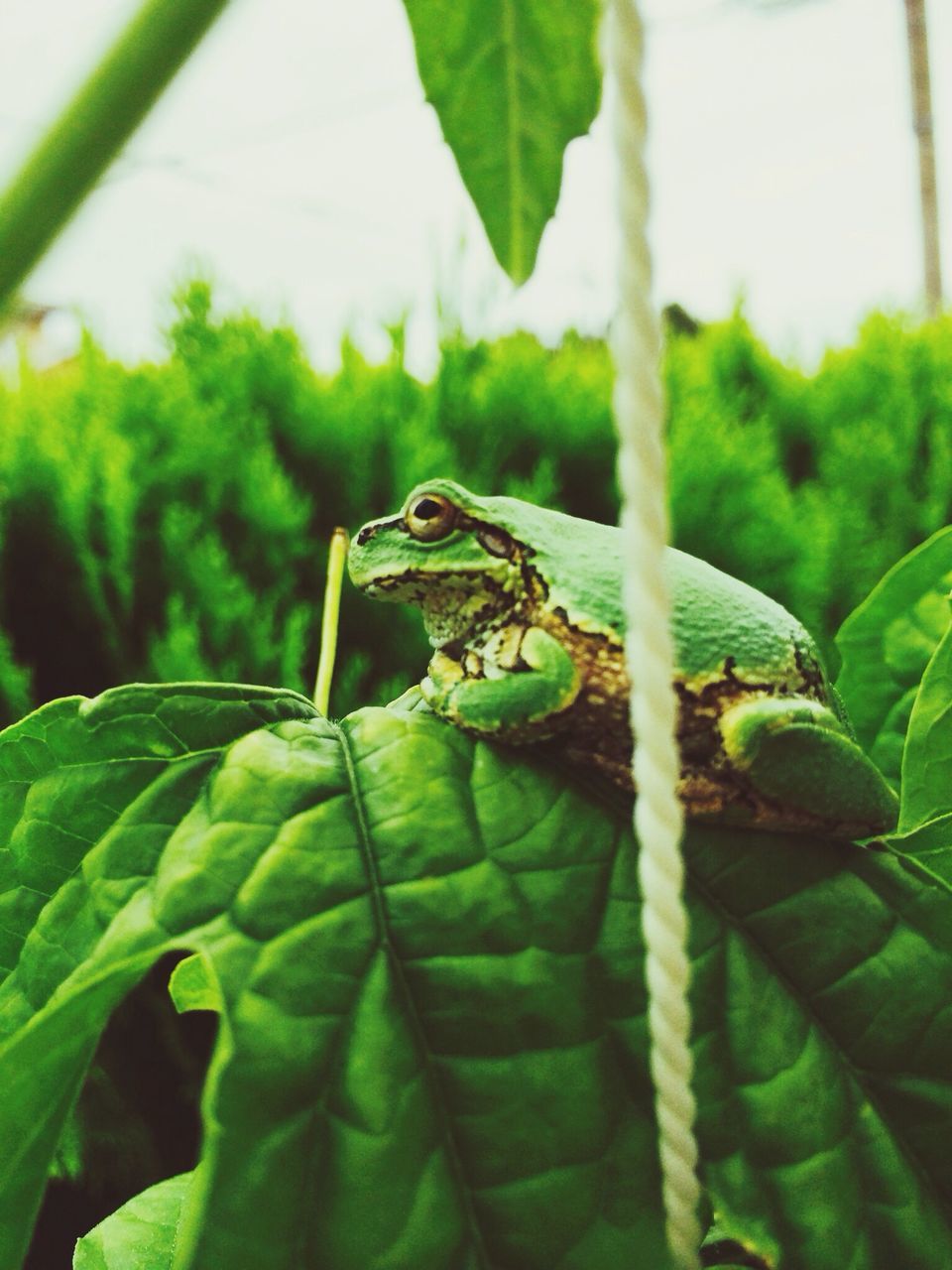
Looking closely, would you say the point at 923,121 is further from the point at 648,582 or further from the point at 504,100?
the point at 648,582

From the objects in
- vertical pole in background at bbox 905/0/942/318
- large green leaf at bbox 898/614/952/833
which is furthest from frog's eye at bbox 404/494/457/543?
vertical pole in background at bbox 905/0/942/318

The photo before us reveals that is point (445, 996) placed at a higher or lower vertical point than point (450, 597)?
lower

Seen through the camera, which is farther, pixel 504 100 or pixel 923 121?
pixel 923 121

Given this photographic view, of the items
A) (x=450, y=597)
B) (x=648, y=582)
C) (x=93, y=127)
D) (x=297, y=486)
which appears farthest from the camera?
(x=297, y=486)

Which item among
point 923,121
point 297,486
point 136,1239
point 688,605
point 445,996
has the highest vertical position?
point 923,121

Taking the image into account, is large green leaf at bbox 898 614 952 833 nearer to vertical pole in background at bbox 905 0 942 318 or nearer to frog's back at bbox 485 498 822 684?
frog's back at bbox 485 498 822 684

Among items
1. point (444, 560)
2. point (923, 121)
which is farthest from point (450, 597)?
point (923, 121)

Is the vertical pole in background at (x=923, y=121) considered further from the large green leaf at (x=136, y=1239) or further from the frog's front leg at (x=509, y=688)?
the large green leaf at (x=136, y=1239)
